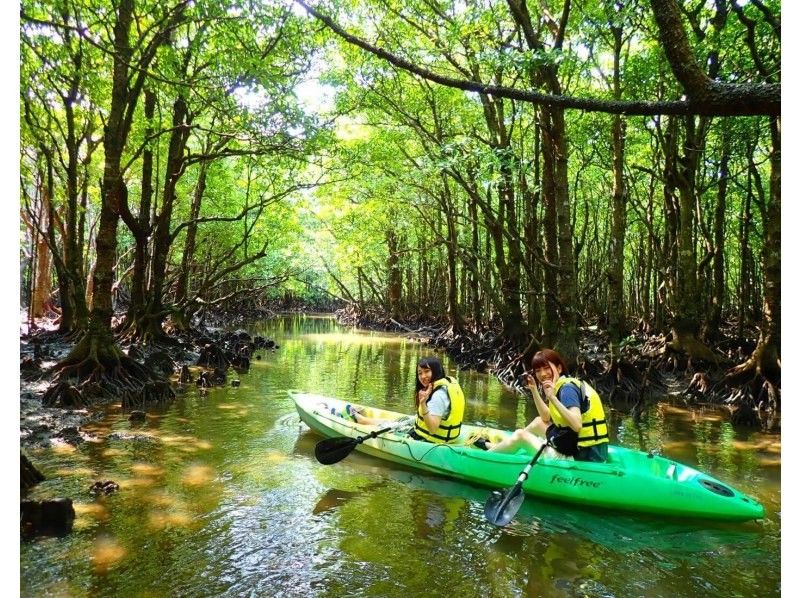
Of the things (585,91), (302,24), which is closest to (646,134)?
(585,91)

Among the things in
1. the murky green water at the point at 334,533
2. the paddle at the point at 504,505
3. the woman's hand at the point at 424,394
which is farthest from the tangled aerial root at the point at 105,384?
the paddle at the point at 504,505

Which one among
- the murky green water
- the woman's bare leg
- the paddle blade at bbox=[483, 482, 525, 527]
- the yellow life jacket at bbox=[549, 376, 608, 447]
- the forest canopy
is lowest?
the murky green water

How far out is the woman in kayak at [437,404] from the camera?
6.64 metres

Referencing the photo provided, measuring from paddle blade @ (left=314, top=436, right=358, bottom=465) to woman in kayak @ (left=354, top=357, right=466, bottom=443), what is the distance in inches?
32.7

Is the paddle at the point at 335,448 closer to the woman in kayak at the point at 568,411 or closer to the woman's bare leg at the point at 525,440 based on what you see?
the woman's bare leg at the point at 525,440

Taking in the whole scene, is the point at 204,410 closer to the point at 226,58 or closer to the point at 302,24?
the point at 226,58

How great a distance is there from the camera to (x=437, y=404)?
21.8 ft

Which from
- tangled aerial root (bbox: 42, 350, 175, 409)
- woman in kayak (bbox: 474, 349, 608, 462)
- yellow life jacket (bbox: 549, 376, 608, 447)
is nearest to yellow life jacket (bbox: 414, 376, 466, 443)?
woman in kayak (bbox: 474, 349, 608, 462)

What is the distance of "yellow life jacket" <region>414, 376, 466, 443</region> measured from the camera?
664cm

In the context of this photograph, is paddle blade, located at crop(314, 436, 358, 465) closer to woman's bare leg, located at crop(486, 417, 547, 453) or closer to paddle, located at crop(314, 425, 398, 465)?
paddle, located at crop(314, 425, 398, 465)

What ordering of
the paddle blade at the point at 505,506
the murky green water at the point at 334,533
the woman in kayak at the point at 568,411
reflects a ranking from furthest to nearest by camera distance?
the woman in kayak at the point at 568,411 < the paddle blade at the point at 505,506 < the murky green water at the point at 334,533

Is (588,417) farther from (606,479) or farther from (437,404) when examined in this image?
(437,404)

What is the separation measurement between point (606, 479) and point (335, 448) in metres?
3.04

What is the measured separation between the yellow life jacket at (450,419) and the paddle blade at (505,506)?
5.16 feet
